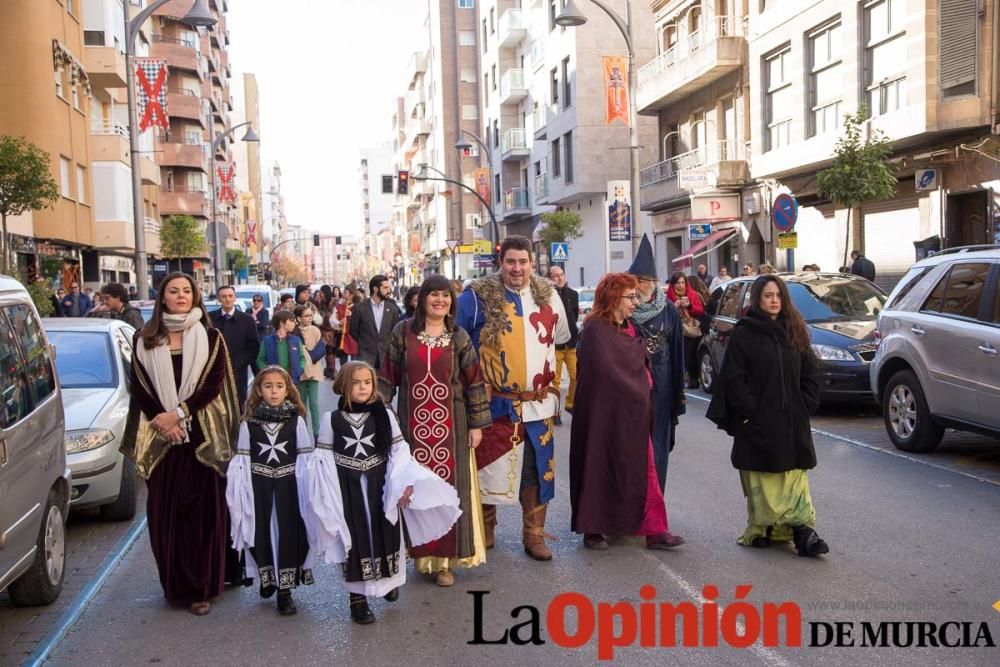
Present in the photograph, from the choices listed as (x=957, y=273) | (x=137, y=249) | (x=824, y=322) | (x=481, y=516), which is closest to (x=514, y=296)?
(x=481, y=516)

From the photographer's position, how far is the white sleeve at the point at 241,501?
17.8ft

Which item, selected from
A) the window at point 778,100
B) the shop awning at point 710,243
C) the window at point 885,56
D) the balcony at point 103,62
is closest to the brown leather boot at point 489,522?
the window at point 885,56

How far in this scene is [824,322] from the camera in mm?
12922

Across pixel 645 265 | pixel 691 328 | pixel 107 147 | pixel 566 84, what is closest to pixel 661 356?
pixel 645 265

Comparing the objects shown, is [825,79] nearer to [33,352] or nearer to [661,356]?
[661,356]

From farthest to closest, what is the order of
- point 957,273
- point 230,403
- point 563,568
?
point 957,273
point 563,568
point 230,403

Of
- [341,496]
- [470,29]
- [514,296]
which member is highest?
[470,29]

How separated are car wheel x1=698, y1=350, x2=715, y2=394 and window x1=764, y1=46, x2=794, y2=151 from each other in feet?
39.7

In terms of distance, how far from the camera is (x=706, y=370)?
51.9 ft

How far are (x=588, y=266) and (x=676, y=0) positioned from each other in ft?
51.8

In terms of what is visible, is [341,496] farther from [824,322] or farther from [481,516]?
[824,322]

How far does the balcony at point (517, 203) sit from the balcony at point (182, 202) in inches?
705

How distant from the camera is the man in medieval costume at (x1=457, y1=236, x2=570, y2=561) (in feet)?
21.0

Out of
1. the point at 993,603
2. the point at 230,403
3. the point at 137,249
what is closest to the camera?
the point at 993,603
